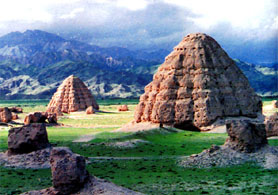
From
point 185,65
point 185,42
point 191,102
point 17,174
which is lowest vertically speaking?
point 17,174

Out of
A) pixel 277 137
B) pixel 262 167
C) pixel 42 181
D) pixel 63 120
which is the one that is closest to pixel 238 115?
pixel 277 137

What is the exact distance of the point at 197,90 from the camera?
63.3m

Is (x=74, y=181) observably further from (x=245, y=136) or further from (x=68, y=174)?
(x=245, y=136)

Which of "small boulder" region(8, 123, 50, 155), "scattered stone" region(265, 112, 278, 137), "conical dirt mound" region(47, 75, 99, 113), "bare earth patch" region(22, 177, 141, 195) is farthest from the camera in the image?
"conical dirt mound" region(47, 75, 99, 113)

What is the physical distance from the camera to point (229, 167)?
113ft

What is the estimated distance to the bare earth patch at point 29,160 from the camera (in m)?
35.8

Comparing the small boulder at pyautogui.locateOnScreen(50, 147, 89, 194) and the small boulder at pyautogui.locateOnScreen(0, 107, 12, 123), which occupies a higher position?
the small boulder at pyautogui.locateOnScreen(0, 107, 12, 123)

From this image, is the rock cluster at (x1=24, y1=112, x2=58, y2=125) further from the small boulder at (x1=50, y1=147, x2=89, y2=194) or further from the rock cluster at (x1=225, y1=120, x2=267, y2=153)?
the small boulder at (x1=50, y1=147, x2=89, y2=194)

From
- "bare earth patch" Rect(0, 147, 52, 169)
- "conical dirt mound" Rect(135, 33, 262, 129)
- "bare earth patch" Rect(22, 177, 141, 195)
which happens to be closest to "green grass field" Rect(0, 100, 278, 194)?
"bare earth patch" Rect(0, 147, 52, 169)

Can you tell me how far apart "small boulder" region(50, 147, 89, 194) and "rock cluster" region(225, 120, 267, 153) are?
1829 centimetres

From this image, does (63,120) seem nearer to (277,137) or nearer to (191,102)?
(191,102)

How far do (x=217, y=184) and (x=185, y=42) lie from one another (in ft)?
145

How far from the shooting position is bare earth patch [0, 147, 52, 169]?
3584 centimetres

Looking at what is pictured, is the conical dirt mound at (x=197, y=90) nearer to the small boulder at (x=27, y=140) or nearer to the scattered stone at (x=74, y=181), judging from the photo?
the small boulder at (x=27, y=140)
